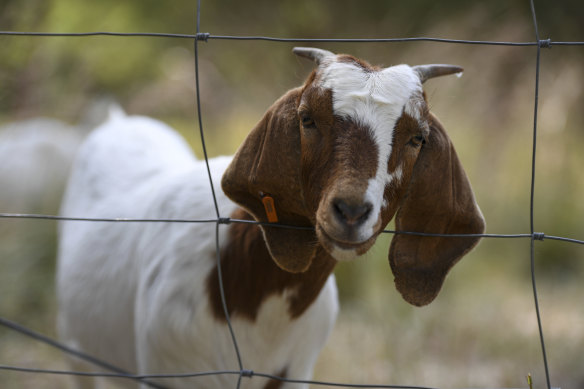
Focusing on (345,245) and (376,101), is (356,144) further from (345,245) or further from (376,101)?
(345,245)

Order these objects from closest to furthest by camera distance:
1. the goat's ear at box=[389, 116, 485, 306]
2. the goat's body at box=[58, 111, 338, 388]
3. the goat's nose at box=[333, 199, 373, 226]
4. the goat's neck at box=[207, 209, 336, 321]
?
the goat's nose at box=[333, 199, 373, 226]
the goat's ear at box=[389, 116, 485, 306]
the goat's neck at box=[207, 209, 336, 321]
the goat's body at box=[58, 111, 338, 388]

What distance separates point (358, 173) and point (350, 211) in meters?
0.11

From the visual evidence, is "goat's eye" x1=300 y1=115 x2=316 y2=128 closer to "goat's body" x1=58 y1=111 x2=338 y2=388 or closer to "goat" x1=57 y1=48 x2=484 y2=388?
"goat" x1=57 y1=48 x2=484 y2=388

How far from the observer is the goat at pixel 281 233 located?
1766mm

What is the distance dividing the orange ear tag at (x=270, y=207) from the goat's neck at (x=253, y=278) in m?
0.22

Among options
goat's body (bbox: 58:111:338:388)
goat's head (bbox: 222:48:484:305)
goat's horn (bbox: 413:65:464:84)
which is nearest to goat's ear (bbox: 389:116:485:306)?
goat's head (bbox: 222:48:484:305)

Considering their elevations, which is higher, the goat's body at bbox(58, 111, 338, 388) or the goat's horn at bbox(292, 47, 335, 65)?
the goat's horn at bbox(292, 47, 335, 65)

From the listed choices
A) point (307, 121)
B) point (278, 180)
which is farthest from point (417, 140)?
point (278, 180)

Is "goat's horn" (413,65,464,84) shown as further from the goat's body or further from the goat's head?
the goat's body

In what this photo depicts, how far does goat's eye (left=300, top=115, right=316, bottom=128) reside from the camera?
1839 millimetres

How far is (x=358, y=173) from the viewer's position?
5.57 ft

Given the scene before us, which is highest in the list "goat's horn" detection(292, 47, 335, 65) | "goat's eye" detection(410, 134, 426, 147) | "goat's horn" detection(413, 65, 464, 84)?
"goat's horn" detection(292, 47, 335, 65)

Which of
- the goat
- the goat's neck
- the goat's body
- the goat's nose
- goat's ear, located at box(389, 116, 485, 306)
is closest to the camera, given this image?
the goat's nose

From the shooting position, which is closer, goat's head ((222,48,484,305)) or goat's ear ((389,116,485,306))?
goat's head ((222,48,484,305))
